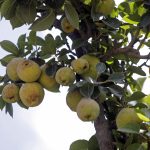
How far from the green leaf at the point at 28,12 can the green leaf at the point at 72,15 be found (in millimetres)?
142

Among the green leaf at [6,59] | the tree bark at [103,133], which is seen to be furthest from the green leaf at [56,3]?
the tree bark at [103,133]

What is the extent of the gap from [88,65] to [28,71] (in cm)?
23

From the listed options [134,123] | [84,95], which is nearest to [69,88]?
[84,95]

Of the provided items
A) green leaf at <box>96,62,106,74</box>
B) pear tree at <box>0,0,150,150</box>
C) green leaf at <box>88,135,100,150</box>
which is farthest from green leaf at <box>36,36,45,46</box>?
green leaf at <box>88,135,100,150</box>

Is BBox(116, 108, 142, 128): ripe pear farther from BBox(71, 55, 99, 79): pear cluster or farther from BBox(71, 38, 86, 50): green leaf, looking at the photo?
BBox(71, 38, 86, 50): green leaf

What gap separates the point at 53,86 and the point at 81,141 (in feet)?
0.83

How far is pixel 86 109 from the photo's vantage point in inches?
58.8

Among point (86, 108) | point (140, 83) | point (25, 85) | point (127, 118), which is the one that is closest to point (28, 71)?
point (25, 85)

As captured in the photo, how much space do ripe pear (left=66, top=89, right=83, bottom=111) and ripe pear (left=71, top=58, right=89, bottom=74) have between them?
83mm

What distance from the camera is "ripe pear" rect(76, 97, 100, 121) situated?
1505 mm

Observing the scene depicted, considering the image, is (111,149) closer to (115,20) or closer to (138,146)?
(138,146)

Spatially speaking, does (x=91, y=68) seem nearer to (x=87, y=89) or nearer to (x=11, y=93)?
(x=87, y=89)

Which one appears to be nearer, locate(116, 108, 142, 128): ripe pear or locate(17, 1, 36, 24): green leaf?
locate(116, 108, 142, 128): ripe pear

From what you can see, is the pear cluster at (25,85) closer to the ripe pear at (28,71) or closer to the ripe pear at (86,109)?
the ripe pear at (28,71)
